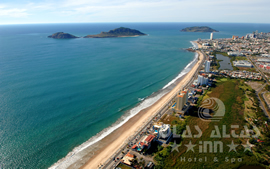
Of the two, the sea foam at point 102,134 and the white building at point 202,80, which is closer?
the sea foam at point 102,134

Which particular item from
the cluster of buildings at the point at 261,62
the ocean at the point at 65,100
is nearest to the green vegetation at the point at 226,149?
the ocean at the point at 65,100

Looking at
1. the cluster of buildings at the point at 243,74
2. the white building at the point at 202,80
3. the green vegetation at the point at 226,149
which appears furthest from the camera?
the cluster of buildings at the point at 243,74

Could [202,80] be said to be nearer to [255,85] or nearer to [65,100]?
[255,85]

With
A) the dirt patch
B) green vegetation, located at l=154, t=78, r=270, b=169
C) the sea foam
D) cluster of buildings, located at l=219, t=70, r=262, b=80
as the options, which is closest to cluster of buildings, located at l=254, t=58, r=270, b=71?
cluster of buildings, located at l=219, t=70, r=262, b=80

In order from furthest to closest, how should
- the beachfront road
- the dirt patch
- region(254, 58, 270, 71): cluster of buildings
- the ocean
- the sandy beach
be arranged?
region(254, 58, 270, 71): cluster of buildings → the dirt patch → the ocean → the sandy beach → the beachfront road

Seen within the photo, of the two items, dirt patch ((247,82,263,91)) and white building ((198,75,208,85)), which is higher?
white building ((198,75,208,85))

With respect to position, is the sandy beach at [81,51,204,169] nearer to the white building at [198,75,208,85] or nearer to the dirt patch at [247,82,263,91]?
the white building at [198,75,208,85]

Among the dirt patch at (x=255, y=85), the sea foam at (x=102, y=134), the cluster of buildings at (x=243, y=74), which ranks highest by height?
the cluster of buildings at (x=243, y=74)

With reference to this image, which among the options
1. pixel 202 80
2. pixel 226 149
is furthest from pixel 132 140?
pixel 202 80

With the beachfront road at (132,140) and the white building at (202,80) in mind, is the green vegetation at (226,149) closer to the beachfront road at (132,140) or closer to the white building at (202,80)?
the beachfront road at (132,140)

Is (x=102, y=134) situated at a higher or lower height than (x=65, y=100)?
lower

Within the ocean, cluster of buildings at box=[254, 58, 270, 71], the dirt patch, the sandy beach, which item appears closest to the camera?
the sandy beach
